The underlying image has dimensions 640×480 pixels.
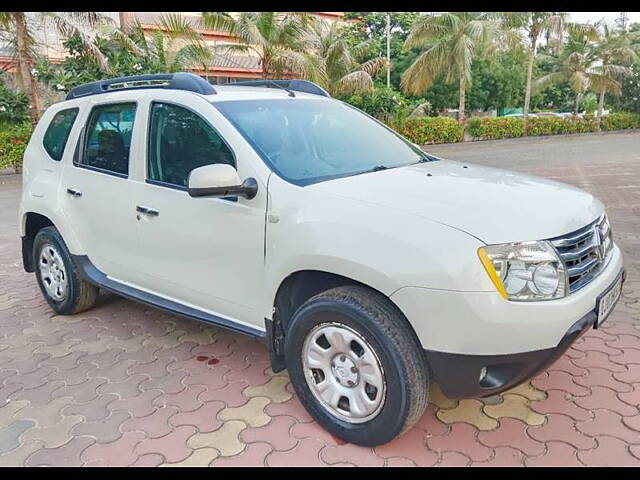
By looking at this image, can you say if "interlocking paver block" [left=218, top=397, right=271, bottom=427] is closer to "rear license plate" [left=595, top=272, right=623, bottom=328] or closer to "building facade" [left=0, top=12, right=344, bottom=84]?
"rear license plate" [left=595, top=272, right=623, bottom=328]

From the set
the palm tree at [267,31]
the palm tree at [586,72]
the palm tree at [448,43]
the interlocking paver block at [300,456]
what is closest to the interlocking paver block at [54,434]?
the interlocking paver block at [300,456]

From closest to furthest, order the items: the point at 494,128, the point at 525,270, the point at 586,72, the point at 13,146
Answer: the point at 525,270 < the point at 13,146 < the point at 494,128 < the point at 586,72

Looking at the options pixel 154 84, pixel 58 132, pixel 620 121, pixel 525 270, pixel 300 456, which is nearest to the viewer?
pixel 525 270

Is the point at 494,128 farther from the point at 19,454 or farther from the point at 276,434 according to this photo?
the point at 19,454

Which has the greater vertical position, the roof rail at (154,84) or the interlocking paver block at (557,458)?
the roof rail at (154,84)

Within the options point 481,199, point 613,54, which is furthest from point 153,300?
point 613,54

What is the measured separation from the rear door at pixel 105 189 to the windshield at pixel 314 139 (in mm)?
899

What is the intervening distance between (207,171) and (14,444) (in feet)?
5.58

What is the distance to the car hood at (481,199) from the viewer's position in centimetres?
238

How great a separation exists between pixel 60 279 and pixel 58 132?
1170mm

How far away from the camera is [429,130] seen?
22234 millimetres

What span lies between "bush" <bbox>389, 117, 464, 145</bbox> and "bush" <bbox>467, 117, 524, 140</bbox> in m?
1.04

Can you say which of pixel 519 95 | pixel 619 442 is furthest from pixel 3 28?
pixel 519 95

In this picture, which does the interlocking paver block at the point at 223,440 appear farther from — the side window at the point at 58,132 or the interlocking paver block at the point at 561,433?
the side window at the point at 58,132
